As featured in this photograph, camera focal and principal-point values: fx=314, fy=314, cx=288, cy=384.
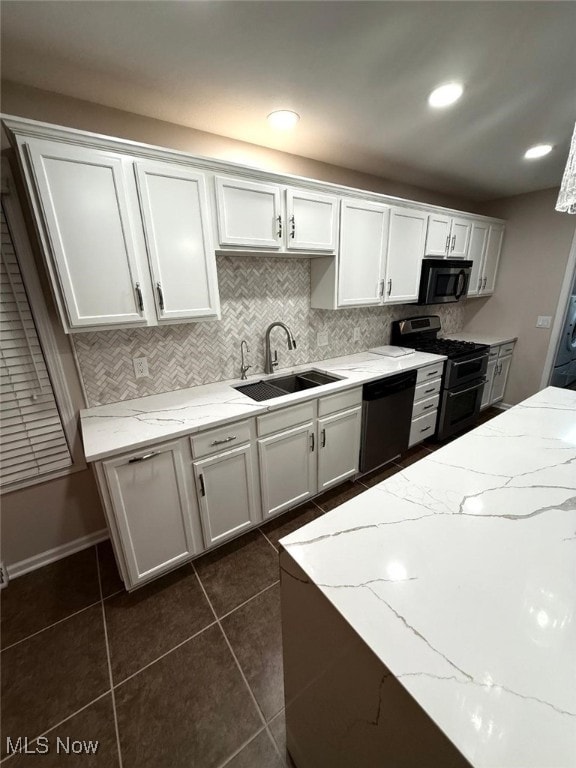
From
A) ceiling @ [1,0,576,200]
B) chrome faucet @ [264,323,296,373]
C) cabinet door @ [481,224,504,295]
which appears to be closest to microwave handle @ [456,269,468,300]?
cabinet door @ [481,224,504,295]

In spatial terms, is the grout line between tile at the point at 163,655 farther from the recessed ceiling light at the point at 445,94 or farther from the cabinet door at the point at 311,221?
the recessed ceiling light at the point at 445,94

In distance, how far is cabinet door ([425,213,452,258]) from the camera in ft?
9.59

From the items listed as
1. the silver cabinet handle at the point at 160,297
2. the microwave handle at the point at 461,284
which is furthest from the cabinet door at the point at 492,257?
the silver cabinet handle at the point at 160,297

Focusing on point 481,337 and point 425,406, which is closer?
point 425,406

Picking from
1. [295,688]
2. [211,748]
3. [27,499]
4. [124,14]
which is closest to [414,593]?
[295,688]

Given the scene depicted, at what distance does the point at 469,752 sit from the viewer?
18.1 inches

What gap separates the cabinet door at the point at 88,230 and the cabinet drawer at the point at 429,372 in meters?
2.31

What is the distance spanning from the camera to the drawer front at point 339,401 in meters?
2.20

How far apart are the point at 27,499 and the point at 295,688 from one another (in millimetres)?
1797

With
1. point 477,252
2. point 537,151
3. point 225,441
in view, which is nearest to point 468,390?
point 477,252

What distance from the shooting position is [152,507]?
5.37 ft

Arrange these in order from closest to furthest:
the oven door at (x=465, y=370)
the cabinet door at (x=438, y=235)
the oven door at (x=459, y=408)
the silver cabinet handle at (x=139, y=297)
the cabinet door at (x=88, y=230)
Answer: the cabinet door at (x=88, y=230) < the silver cabinet handle at (x=139, y=297) < the cabinet door at (x=438, y=235) < the oven door at (x=465, y=370) < the oven door at (x=459, y=408)

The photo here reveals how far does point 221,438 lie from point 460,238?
125 inches

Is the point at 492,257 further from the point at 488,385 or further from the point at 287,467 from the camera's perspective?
the point at 287,467
